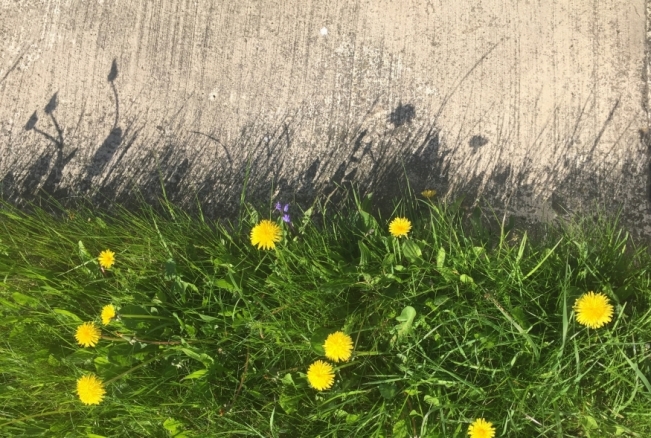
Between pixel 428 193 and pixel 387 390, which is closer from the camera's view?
pixel 387 390

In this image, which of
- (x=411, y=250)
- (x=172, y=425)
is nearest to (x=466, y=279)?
(x=411, y=250)

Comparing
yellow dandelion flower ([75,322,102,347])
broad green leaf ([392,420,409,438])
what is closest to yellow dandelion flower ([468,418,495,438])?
broad green leaf ([392,420,409,438])

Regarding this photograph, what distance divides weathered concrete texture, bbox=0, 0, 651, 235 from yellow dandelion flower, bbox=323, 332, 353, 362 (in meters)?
0.80

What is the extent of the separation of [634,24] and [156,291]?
7.99ft

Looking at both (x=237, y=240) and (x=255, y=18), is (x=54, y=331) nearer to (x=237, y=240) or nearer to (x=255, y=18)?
(x=237, y=240)

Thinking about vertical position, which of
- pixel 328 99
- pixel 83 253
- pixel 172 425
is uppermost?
pixel 328 99

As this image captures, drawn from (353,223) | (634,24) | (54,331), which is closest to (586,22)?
(634,24)

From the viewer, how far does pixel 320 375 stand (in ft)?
5.89

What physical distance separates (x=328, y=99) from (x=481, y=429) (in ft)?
5.11

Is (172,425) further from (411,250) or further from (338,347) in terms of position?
(411,250)

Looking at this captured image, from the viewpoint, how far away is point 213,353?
2020 millimetres

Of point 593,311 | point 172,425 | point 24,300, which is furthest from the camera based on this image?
point 24,300

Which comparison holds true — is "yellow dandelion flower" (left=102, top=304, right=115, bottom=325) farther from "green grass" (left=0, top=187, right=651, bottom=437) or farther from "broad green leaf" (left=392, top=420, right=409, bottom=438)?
"broad green leaf" (left=392, top=420, right=409, bottom=438)

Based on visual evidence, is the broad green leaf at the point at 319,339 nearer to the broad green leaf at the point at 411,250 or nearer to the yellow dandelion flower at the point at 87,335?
the broad green leaf at the point at 411,250
